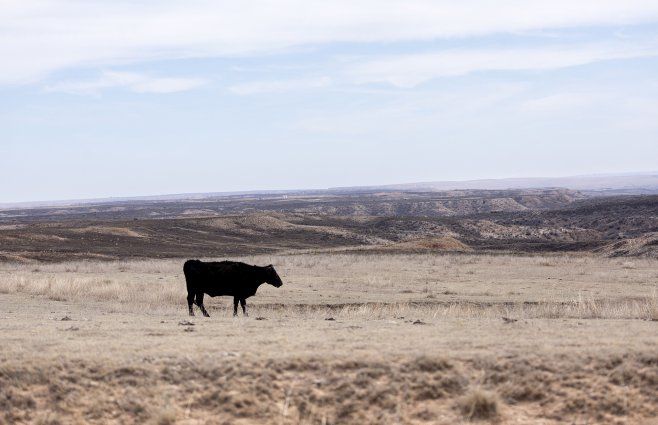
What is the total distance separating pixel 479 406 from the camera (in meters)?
10.3

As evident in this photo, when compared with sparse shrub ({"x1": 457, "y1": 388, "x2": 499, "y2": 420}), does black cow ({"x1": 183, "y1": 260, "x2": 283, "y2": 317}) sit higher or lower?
higher

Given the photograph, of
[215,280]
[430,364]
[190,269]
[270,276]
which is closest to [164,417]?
[430,364]

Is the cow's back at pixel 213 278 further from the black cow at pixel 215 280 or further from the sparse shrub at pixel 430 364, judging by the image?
the sparse shrub at pixel 430 364

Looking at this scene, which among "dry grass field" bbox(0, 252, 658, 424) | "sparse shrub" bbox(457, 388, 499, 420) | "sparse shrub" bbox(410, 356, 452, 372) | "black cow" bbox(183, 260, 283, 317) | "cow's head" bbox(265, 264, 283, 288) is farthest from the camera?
"cow's head" bbox(265, 264, 283, 288)

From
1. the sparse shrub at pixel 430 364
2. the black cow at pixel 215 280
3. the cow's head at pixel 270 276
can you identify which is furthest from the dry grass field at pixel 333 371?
the cow's head at pixel 270 276

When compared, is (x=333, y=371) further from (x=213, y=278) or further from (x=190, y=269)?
(x=190, y=269)

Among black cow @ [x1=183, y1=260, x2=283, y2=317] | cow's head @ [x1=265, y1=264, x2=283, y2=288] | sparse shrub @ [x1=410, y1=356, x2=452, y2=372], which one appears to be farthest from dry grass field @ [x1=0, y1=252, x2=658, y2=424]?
cow's head @ [x1=265, y1=264, x2=283, y2=288]

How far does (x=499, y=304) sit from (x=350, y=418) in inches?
588

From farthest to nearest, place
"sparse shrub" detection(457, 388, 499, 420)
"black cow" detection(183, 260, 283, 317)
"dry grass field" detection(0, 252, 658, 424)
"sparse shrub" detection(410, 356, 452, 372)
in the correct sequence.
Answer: "black cow" detection(183, 260, 283, 317) → "sparse shrub" detection(410, 356, 452, 372) → "dry grass field" detection(0, 252, 658, 424) → "sparse shrub" detection(457, 388, 499, 420)

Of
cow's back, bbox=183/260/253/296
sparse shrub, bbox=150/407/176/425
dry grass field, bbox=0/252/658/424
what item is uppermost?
cow's back, bbox=183/260/253/296

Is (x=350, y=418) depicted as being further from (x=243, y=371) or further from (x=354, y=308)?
(x=354, y=308)

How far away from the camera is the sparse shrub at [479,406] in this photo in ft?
33.6

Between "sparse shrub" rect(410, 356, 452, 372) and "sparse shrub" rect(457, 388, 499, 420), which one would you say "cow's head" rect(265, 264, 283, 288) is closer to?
"sparse shrub" rect(410, 356, 452, 372)

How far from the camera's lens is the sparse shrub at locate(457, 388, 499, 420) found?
33.6 feet
